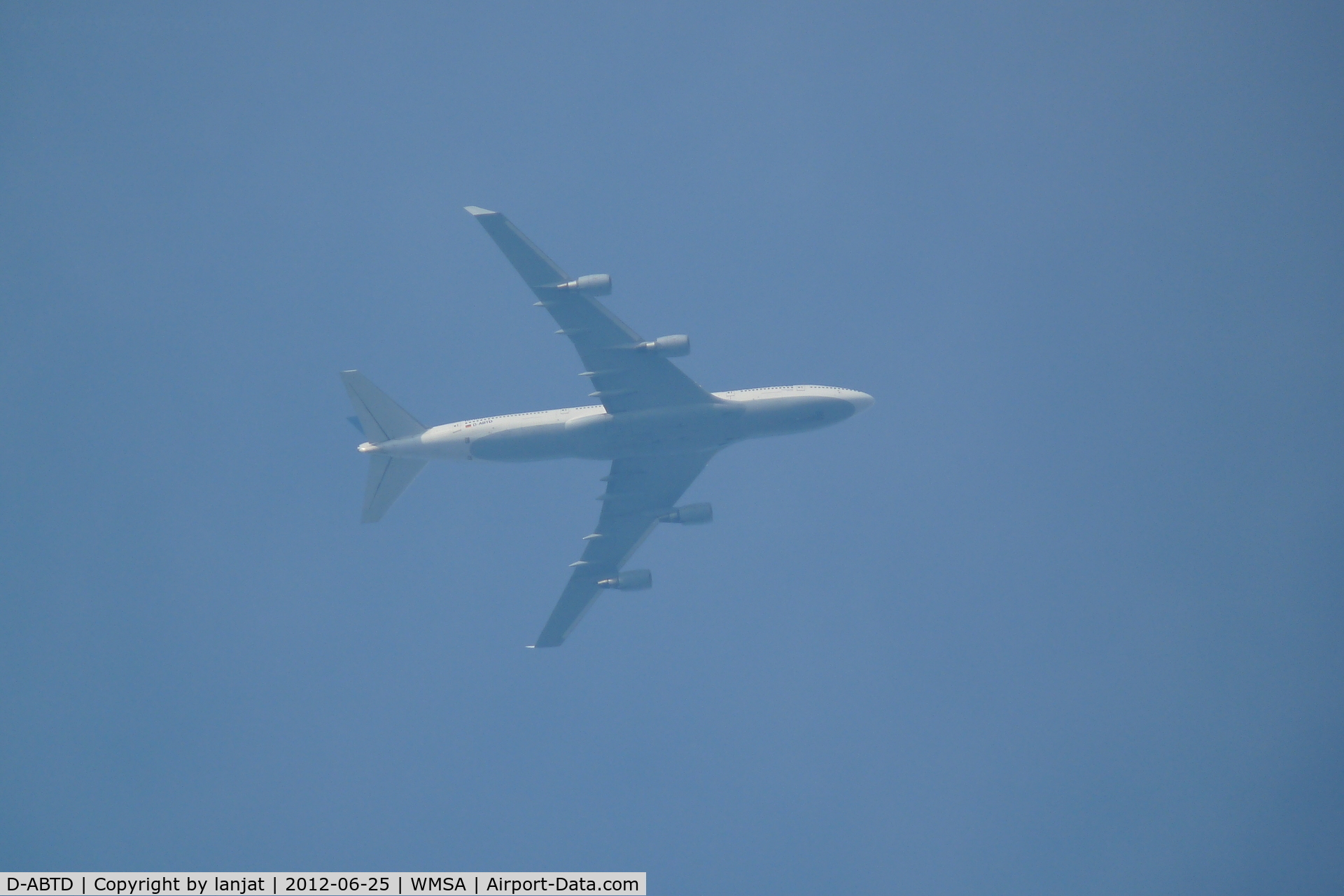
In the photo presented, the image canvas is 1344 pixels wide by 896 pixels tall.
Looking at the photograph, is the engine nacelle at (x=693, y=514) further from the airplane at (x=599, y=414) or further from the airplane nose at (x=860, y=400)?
the airplane nose at (x=860, y=400)

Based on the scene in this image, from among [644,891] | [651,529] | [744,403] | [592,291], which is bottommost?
[644,891]

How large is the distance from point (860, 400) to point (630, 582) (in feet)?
50.7

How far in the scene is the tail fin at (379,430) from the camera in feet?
154

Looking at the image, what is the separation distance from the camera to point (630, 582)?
169 feet

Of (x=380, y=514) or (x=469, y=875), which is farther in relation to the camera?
(x=380, y=514)

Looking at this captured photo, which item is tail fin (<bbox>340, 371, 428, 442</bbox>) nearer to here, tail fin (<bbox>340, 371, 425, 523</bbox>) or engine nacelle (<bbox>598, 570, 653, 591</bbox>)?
tail fin (<bbox>340, 371, 425, 523</bbox>)

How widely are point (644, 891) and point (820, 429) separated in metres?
23.1

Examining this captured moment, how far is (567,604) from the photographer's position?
53.0 metres

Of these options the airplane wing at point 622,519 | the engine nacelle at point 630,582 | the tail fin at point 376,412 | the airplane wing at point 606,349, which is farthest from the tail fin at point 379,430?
the engine nacelle at point 630,582

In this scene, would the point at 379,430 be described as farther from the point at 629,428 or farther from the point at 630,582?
the point at 630,582

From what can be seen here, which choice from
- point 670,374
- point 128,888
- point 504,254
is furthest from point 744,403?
point 128,888

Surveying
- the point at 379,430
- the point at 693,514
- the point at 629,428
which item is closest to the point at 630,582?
the point at 693,514

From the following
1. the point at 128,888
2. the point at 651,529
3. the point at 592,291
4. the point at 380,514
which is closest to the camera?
the point at 128,888

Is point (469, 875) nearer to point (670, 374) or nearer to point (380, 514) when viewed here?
point (380, 514)
